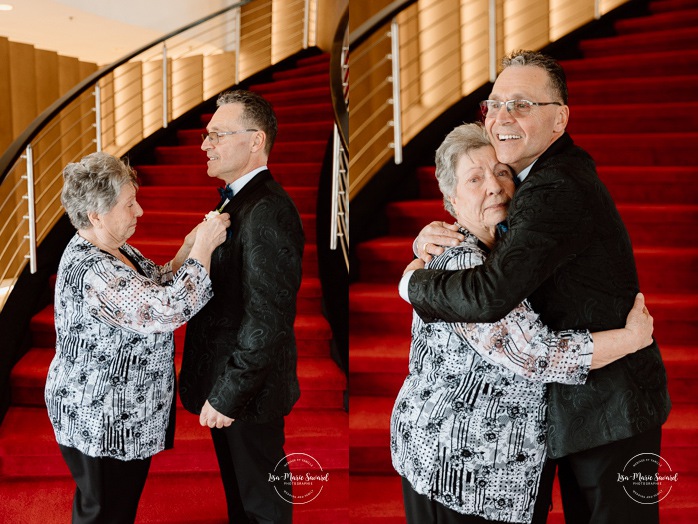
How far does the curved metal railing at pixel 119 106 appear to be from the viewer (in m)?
1.83

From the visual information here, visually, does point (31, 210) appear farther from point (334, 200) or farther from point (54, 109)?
point (334, 200)

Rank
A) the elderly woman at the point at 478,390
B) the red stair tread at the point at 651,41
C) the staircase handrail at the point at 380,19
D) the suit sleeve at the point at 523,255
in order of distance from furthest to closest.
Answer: the red stair tread at the point at 651,41, the staircase handrail at the point at 380,19, the elderly woman at the point at 478,390, the suit sleeve at the point at 523,255

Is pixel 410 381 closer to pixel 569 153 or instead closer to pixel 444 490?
pixel 444 490

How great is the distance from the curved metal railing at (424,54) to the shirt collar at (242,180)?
30 cm

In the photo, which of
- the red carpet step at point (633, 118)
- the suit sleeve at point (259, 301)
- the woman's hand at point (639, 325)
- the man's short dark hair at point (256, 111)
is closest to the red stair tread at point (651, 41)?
the red carpet step at point (633, 118)

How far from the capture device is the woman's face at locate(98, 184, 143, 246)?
1.75 meters

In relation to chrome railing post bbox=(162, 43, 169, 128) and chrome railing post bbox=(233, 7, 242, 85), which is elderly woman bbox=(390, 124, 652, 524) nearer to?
chrome railing post bbox=(233, 7, 242, 85)

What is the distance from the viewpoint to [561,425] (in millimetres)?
1383

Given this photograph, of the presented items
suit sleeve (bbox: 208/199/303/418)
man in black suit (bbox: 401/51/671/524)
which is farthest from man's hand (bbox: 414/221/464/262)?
suit sleeve (bbox: 208/199/303/418)

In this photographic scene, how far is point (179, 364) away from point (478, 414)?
102 cm

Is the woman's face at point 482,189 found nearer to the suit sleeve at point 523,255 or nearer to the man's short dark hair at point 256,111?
the suit sleeve at point 523,255

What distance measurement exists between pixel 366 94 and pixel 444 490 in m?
1.13

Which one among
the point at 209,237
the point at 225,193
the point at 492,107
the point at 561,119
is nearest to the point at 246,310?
the point at 209,237

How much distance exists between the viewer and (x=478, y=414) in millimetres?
1376
